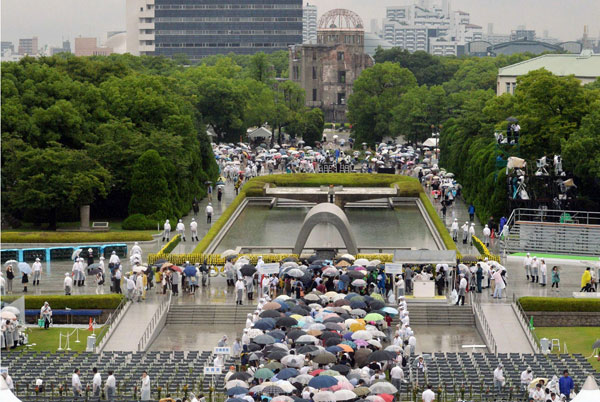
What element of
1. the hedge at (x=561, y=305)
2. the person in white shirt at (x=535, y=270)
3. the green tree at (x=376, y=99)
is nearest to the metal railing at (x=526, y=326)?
the hedge at (x=561, y=305)

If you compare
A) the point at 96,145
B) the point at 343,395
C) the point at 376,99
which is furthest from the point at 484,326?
the point at 376,99

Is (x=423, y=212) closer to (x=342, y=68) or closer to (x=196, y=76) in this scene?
(x=196, y=76)

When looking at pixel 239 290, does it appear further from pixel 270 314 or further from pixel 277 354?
pixel 277 354

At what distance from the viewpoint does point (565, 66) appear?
110 meters

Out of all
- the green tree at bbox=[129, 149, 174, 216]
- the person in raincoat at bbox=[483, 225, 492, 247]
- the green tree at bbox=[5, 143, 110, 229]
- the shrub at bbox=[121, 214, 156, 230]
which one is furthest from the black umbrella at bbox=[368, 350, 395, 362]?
the green tree at bbox=[129, 149, 174, 216]

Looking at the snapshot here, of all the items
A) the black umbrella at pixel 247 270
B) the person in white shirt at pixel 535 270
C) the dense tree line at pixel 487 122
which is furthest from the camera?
the dense tree line at pixel 487 122

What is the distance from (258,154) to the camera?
362 ft

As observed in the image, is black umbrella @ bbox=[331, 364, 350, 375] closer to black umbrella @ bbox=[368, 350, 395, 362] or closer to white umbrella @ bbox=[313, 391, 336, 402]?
black umbrella @ bbox=[368, 350, 395, 362]

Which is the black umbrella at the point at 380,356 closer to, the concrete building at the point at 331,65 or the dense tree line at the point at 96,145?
the dense tree line at the point at 96,145

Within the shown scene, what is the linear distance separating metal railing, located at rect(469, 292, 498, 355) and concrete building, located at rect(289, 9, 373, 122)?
361 feet

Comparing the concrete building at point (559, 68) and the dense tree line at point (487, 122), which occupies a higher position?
the concrete building at point (559, 68)

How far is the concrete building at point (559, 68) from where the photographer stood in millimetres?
106812

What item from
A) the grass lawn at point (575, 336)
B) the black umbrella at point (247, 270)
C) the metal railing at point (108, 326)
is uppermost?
the black umbrella at point (247, 270)

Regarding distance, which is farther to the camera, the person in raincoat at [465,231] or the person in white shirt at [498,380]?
the person in raincoat at [465,231]
